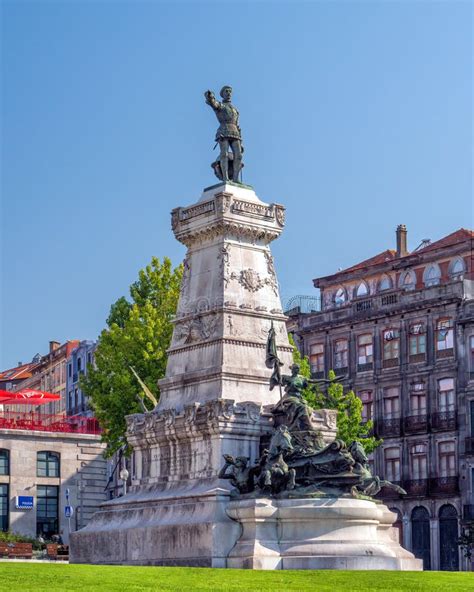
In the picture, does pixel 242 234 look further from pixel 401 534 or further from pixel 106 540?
pixel 401 534

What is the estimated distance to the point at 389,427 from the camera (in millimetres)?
86062

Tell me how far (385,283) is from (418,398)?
14646mm

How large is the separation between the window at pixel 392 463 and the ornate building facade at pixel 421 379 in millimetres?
58

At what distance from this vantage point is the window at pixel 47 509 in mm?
84125

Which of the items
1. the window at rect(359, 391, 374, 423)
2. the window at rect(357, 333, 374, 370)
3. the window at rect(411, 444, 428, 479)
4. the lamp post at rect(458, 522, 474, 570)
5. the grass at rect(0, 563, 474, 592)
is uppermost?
the window at rect(357, 333, 374, 370)

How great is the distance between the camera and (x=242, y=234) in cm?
4841

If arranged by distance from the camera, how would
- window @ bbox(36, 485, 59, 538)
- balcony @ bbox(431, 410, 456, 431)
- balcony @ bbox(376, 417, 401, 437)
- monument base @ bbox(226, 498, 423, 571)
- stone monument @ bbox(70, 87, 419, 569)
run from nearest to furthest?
monument base @ bbox(226, 498, 423, 571) → stone monument @ bbox(70, 87, 419, 569) → balcony @ bbox(431, 410, 456, 431) → window @ bbox(36, 485, 59, 538) → balcony @ bbox(376, 417, 401, 437)

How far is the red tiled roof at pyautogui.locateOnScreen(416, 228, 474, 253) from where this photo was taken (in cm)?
9364

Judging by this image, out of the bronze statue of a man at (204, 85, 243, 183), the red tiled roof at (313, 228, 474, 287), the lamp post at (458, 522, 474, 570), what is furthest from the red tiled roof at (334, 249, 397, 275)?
the bronze statue of a man at (204, 85, 243, 183)

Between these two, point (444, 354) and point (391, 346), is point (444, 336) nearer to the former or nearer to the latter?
point (444, 354)

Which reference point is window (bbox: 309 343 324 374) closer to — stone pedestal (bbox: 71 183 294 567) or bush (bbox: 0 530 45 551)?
bush (bbox: 0 530 45 551)

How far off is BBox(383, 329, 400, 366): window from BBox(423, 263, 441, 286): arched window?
6.77 metres

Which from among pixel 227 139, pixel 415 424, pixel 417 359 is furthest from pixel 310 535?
pixel 417 359

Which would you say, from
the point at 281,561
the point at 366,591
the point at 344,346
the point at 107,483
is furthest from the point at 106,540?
the point at 344,346
